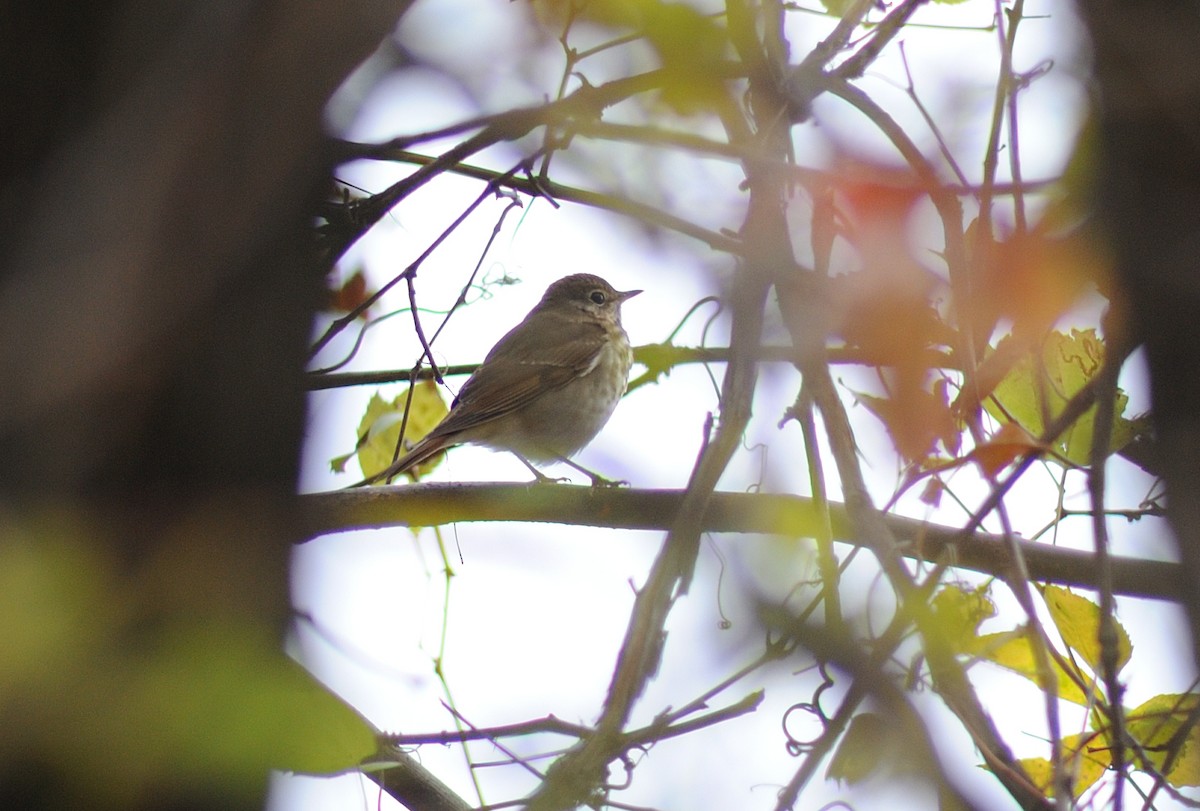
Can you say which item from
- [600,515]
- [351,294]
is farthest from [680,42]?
[351,294]

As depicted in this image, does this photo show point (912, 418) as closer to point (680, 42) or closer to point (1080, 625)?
point (680, 42)

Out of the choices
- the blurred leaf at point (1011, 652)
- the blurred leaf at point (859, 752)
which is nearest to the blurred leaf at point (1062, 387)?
the blurred leaf at point (1011, 652)

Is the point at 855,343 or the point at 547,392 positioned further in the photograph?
the point at 547,392

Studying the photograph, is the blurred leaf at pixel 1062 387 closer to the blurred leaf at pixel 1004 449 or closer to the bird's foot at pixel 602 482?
the blurred leaf at pixel 1004 449

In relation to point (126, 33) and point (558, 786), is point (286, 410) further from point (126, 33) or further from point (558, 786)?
point (558, 786)

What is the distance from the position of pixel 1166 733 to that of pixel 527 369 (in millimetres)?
4422

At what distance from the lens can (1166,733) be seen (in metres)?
2.24

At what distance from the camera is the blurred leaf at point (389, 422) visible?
400 centimetres

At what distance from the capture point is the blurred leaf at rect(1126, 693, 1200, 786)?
2113 mm

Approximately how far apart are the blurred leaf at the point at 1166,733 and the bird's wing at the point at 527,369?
3685 millimetres

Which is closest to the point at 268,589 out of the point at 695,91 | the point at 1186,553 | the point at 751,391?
the point at 751,391

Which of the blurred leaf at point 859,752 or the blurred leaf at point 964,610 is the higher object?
the blurred leaf at point 964,610

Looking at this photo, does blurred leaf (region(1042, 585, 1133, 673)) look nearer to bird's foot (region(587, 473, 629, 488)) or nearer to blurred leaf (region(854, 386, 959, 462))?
blurred leaf (region(854, 386, 959, 462))

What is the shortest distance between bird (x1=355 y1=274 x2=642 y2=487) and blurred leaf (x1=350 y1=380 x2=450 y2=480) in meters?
1.04
